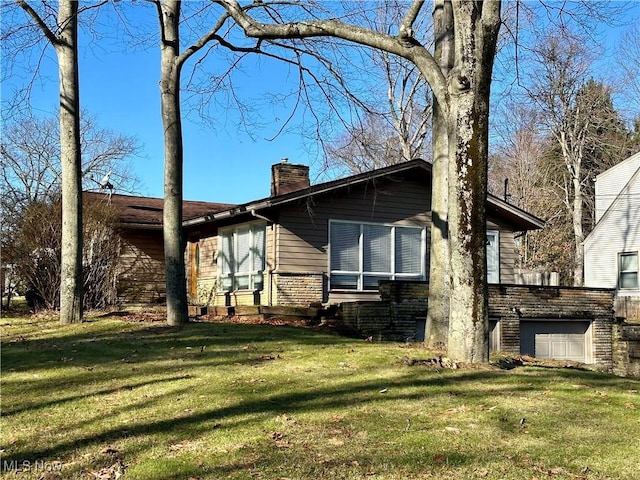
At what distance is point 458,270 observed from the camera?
7.89 meters

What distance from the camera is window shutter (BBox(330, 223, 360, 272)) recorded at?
1744 centimetres

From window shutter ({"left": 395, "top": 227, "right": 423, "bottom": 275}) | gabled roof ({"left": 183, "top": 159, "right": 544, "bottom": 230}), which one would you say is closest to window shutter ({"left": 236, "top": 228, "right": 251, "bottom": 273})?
gabled roof ({"left": 183, "top": 159, "right": 544, "bottom": 230})

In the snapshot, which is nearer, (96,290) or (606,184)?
(96,290)

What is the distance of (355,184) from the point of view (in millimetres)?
17422

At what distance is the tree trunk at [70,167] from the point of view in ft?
42.1

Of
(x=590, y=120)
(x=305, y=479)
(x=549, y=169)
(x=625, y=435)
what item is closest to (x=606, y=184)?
(x=590, y=120)

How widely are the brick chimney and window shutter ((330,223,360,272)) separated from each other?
260 centimetres

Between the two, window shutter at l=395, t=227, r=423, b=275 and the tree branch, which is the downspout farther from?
the tree branch

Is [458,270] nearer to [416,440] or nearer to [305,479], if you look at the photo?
[416,440]

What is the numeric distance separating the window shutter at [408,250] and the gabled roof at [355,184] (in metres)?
1.70

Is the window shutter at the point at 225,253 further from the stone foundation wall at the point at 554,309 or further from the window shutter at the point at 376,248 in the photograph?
the stone foundation wall at the point at 554,309

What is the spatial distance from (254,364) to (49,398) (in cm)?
255

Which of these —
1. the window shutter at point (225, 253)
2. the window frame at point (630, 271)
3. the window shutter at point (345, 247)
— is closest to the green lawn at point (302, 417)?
the window shutter at point (345, 247)

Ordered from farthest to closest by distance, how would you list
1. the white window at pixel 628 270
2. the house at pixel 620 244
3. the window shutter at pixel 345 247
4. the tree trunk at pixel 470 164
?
the house at pixel 620 244 < the white window at pixel 628 270 < the window shutter at pixel 345 247 < the tree trunk at pixel 470 164
